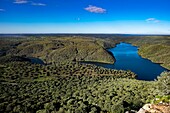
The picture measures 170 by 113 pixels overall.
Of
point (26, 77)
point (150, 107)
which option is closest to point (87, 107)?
point (150, 107)

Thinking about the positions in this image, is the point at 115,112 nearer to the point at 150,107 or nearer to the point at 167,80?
the point at 167,80

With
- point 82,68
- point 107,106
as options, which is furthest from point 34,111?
point 82,68

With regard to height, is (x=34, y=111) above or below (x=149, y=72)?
above

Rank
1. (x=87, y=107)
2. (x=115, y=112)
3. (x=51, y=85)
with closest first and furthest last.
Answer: (x=115, y=112)
(x=87, y=107)
(x=51, y=85)

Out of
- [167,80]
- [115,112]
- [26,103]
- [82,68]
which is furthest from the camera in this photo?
[82,68]

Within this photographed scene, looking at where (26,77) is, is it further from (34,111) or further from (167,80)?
(167,80)

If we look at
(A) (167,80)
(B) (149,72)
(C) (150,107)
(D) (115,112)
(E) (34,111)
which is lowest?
(B) (149,72)

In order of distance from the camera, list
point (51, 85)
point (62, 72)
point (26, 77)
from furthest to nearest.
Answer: point (62, 72) → point (26, 77) → point (51, 85)

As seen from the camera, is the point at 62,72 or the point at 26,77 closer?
the point at 26,77

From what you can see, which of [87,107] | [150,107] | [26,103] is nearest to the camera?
[150,107]
